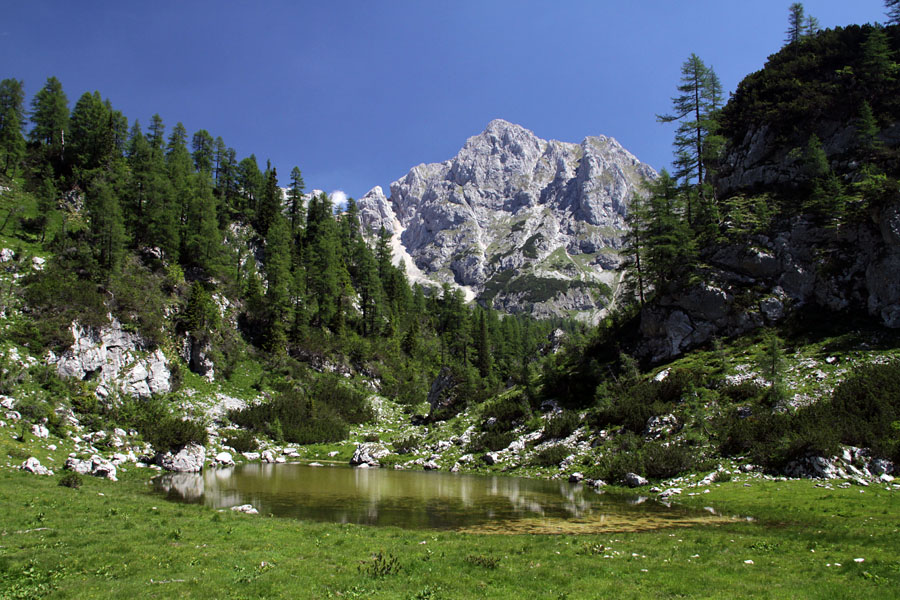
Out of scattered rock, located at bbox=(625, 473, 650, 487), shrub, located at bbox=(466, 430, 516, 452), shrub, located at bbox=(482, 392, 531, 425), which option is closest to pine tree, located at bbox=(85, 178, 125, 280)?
shrub, located at bbox=(466, 430, 516, 452)

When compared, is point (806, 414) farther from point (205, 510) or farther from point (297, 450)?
point (297, 450)

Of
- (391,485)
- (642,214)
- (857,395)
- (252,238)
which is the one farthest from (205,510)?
(252,238)

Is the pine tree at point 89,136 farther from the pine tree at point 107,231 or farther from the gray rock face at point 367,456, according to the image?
the gray rock face at point 367,456

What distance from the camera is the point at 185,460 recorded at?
118 ft

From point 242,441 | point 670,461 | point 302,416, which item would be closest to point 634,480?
point 670,461

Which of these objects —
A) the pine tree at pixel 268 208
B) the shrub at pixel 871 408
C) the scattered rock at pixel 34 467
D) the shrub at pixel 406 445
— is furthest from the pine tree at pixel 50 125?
the shrub at pixel 871 408

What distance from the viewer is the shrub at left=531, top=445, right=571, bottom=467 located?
37750 mm

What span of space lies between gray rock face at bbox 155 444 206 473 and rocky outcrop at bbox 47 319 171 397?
32.5ft

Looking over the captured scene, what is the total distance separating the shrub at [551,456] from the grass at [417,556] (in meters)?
18.1

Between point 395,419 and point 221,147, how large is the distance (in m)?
66.8

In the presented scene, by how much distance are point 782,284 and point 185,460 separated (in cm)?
5631

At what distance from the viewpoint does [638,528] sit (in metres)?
18.8

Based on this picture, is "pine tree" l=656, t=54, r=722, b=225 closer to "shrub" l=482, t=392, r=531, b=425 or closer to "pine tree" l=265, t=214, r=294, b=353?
"shrub" l=482, t=392, r=531, b=425

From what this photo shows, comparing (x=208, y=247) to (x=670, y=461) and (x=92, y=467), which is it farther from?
(x=670, y=461)
